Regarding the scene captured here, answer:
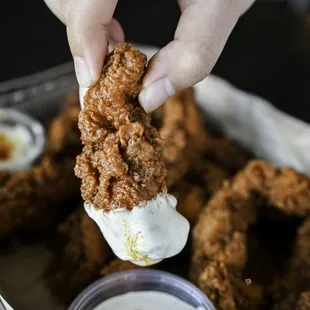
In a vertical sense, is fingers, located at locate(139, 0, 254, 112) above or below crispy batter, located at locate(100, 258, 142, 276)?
above

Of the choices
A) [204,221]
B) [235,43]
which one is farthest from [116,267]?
[235,43]

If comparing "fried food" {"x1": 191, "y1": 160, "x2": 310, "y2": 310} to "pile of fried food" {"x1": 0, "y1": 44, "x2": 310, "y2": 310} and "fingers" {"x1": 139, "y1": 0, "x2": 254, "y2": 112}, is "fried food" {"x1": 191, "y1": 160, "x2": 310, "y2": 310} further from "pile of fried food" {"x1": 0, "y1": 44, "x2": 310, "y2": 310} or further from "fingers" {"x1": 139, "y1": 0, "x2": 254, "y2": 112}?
"fingers" {"x1": 139, "y1": 0, "x2": 254, "y2": 112}

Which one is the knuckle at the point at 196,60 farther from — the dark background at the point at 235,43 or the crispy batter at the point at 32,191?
the dark background at the point at 235,43

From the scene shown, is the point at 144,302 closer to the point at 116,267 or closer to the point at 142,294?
the point at 142,294

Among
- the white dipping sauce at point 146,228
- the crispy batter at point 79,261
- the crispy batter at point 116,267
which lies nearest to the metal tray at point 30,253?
the crispy batter at point 79,261

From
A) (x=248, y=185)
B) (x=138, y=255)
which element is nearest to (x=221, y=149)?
(x=248, y=185)

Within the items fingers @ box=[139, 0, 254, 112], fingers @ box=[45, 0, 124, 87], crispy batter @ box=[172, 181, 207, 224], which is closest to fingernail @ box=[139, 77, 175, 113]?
fingers @ box=[139, 0, 254, 112]
